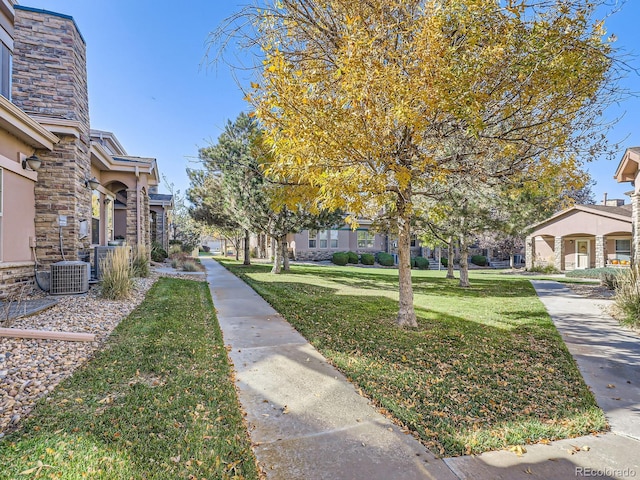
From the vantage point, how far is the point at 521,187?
253 inches

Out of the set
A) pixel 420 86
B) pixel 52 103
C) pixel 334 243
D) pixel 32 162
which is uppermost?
pixel 52 103

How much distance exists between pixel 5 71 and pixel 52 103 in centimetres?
116

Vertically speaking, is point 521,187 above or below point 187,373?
above

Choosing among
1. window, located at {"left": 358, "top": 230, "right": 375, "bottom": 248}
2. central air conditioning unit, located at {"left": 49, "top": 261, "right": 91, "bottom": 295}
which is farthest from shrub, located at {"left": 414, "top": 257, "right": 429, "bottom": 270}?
central air conditioning unit, located at {"left": 49, "top": 261, "right": 91, "bottom": 295}

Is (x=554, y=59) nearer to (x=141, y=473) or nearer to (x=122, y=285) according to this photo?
(x=141, y=473)

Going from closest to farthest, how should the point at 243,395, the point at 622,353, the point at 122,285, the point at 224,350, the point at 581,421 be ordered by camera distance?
the point at 581,421 → the point at 243,395 → the point at 224,350 → the point at 622,353 → the point at 122,285

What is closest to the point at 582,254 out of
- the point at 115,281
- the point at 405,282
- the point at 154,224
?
the point at 405,282

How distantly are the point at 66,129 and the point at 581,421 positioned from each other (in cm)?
1031

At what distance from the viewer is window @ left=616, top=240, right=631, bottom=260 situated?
20812 mm

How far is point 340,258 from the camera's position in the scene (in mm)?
26531

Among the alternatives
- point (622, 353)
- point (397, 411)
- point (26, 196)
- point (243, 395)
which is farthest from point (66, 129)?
point (622, 353)

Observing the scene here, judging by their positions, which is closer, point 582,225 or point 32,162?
point 32,162

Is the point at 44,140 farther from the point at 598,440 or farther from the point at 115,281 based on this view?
the point at 598,440

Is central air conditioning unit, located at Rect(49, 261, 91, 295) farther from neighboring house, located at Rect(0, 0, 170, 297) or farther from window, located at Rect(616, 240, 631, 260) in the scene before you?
window, located at Rect(616, 240, 631, 260)
